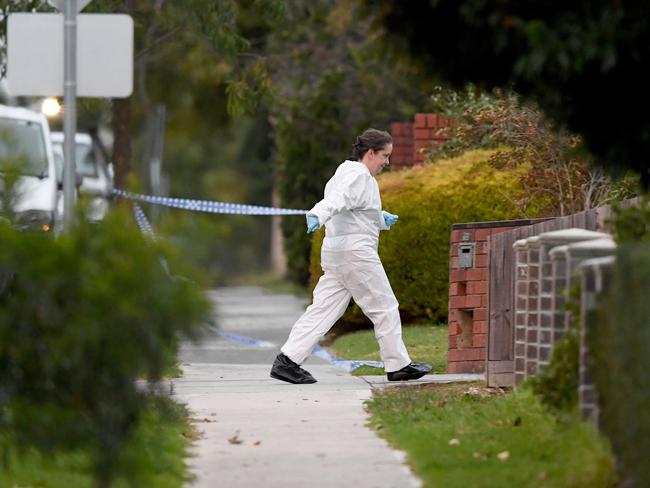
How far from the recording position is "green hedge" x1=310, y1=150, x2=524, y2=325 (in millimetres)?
15492

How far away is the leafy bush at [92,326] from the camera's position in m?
5.70

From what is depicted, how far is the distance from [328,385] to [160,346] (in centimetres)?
536

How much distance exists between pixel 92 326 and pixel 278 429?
3286 millimetres

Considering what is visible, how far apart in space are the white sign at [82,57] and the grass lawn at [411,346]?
4459 mm

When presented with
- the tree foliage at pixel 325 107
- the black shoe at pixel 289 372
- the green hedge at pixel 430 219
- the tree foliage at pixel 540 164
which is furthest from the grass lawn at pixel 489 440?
the tree foliage at pixel 325 107

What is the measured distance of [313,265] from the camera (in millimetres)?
17547

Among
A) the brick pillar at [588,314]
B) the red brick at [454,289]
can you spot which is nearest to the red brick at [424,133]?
the red brick at [454,289]

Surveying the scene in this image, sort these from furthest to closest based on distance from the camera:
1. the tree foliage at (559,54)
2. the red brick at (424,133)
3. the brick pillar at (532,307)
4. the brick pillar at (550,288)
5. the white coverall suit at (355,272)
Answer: the red brick at (424,133) < the white coverall suit at (355,272) < the brick pillar at (532,307) < the brick pillar at (550,288) < the tree foliage at (559,54)

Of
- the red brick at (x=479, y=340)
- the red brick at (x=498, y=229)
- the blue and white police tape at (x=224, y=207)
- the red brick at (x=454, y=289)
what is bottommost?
the red brick at (x=479, y=340)

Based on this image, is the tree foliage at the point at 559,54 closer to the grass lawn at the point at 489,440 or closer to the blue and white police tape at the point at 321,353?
the grass lawn at the point at 489,440

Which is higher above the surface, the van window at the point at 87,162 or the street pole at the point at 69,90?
the street pole at the point at 69,90

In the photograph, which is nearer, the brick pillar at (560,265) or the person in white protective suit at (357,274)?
the brick pillar at (560,265)

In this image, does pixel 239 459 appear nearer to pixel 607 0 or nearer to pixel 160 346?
pixel 160 346

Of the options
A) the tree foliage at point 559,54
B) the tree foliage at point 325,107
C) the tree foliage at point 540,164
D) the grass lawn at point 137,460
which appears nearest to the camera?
the tree foliage at point 559,54
